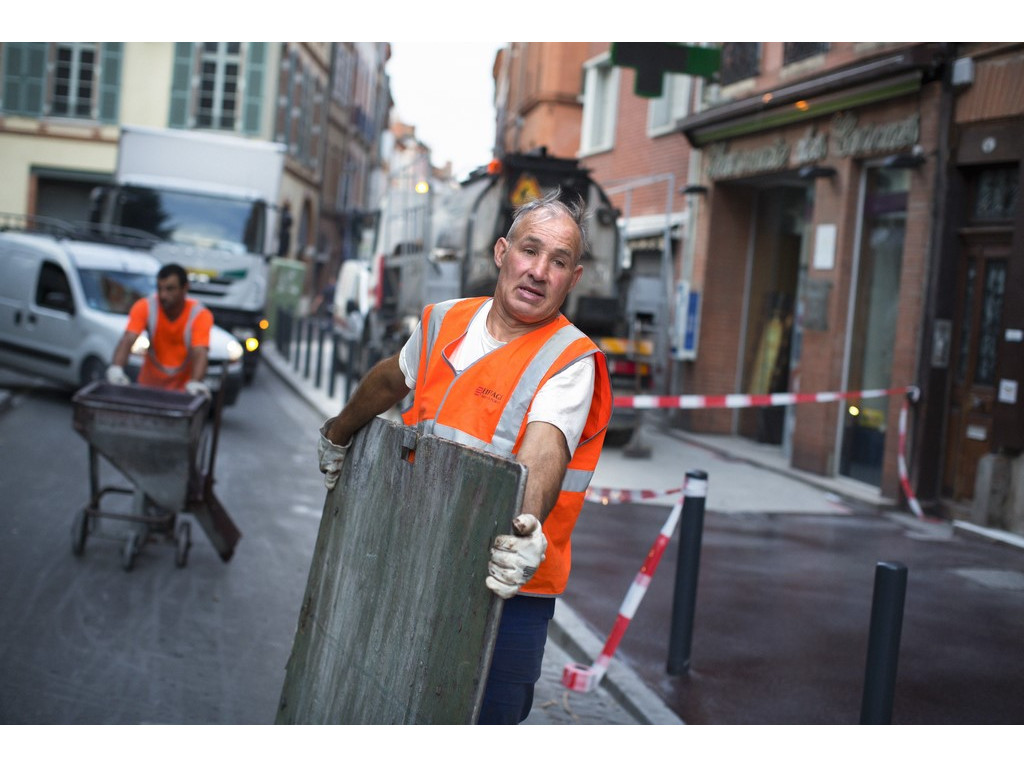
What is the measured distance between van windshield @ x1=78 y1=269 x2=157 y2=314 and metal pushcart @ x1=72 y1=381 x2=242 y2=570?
7.42 m

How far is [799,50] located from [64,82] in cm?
2362

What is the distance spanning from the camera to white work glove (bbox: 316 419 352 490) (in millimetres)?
3621

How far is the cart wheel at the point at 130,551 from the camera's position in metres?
7.08

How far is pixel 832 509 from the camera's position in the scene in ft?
38.7

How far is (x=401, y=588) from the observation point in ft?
10.7

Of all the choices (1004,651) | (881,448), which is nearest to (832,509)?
(881,448)

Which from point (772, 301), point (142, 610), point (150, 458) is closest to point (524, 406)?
point (142, 610)

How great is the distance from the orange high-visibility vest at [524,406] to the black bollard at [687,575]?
2713 mm

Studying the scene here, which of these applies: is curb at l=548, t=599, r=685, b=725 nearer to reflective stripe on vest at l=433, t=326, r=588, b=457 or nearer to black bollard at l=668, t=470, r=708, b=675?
black bollard at l=668, t=470, r=708, b=675

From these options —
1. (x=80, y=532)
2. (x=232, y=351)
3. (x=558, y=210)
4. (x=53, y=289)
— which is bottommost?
(x=80, y=532)

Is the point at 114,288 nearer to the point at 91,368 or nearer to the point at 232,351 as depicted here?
the point at 91,368

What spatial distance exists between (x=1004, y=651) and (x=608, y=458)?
24.8 feet

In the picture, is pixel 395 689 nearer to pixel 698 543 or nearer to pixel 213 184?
pixel 698 543

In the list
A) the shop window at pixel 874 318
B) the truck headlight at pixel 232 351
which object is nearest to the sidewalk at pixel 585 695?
the shop window at pixel 874 318
